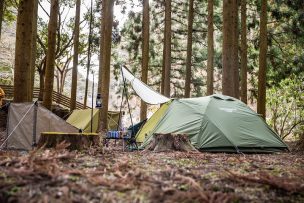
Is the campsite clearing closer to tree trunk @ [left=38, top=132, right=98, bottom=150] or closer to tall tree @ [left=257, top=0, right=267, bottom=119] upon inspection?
tree trunk @ [left=38, top=132, right=98, bottom=150]

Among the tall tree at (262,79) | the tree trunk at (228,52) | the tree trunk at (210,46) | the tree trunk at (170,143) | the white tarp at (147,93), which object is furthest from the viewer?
the tree trunk at (210,46)

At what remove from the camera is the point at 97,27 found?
22953 millimetres

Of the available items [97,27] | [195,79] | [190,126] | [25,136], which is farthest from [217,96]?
[97,27]

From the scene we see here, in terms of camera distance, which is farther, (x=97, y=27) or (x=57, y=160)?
(x=97, y=27)

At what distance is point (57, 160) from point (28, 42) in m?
4.62

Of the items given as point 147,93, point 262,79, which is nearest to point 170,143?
point 147,93

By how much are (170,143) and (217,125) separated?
1133 millimetres

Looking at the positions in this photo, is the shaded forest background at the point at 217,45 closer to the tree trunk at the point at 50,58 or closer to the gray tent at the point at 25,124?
the tree trunk at the point at 50,58

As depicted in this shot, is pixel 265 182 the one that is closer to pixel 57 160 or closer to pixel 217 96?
pixel 57 160

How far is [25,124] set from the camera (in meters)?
7.32

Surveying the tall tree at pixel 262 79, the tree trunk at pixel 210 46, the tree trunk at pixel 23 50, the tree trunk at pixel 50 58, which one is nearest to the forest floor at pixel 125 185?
the tree trunk at pixel 23 50

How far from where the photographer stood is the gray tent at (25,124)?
7262 mm

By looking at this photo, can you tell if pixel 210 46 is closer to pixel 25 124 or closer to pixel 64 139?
pixel 25 124

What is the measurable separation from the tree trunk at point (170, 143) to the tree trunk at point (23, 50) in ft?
10.0
